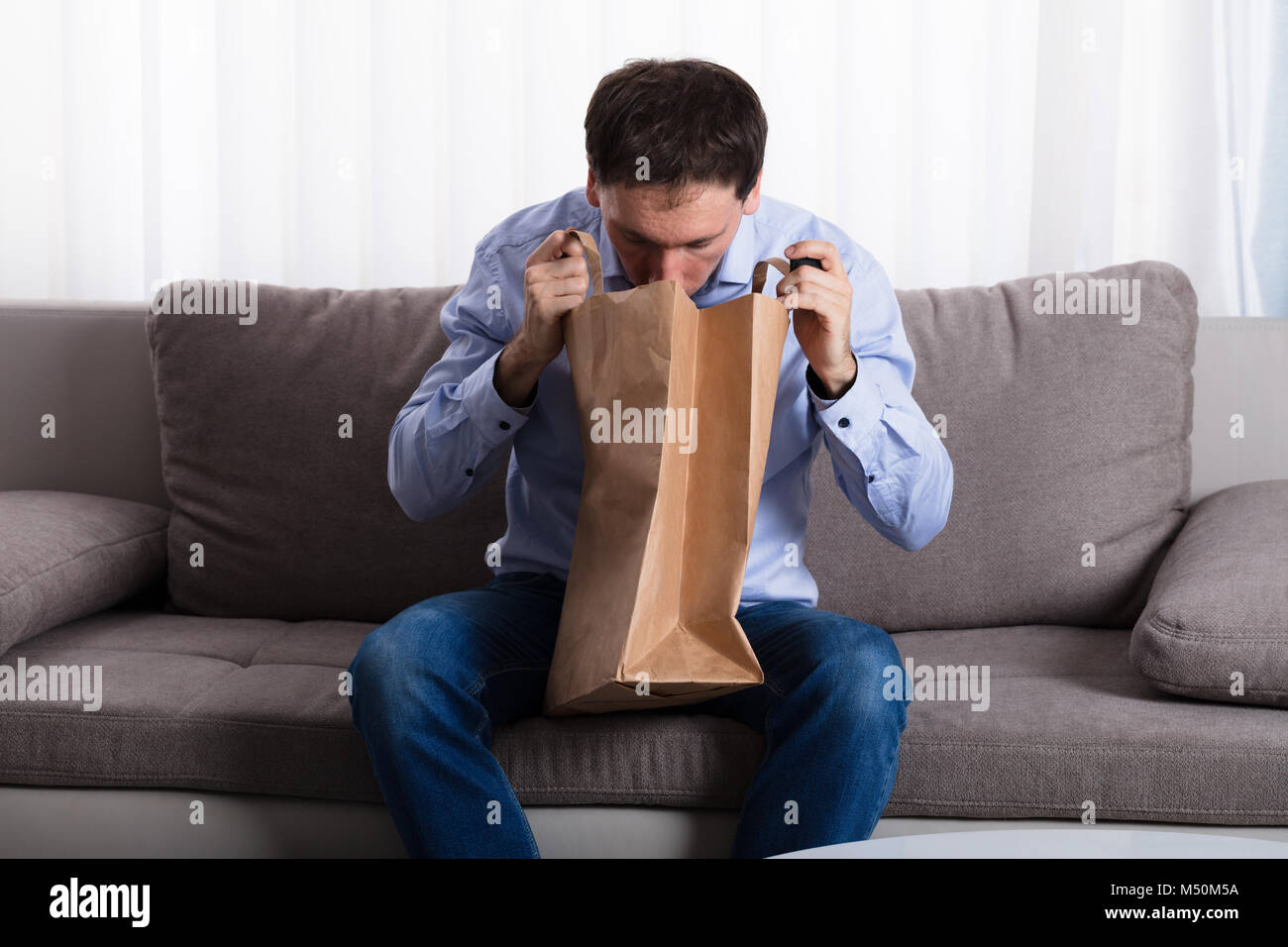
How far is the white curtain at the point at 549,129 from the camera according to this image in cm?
192

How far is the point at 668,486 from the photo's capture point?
1.04 m

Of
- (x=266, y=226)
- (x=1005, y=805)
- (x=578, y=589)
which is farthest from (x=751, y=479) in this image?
(x=266, y=226)

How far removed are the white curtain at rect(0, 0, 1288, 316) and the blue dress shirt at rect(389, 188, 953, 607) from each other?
676mm

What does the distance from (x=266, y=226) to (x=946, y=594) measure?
4.59ft

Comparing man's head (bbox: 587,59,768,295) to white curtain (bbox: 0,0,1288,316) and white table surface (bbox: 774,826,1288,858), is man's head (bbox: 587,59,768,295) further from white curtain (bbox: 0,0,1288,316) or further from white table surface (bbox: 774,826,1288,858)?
white curtain (bbox: 0,0,1288,316)

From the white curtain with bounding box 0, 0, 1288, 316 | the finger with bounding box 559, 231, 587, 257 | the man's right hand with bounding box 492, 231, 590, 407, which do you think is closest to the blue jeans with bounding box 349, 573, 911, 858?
the man's right hand with bounding box 492, 231, 590, 407

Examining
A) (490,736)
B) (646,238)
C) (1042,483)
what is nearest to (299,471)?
(490,736)

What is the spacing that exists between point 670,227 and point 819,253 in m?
0.15

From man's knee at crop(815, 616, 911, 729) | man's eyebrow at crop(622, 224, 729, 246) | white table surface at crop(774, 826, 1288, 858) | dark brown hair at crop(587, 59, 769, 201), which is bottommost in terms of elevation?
white table surface at crop(774, 826, 1288, 858)

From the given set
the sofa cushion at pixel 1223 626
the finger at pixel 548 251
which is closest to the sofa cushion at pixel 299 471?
the finger at pixel 548 251

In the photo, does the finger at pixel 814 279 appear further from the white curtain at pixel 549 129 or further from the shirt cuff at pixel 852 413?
the white curtain at pixel 549 129

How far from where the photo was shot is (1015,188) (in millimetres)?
1969

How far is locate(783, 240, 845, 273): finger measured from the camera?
112cm
